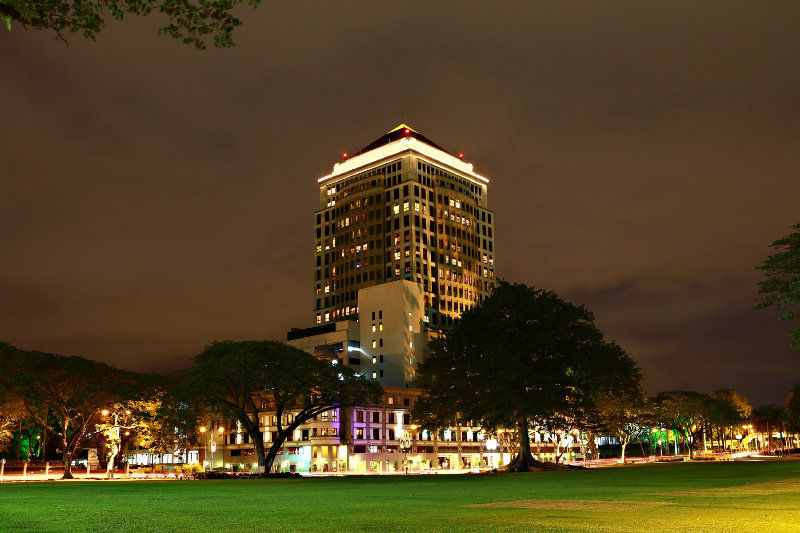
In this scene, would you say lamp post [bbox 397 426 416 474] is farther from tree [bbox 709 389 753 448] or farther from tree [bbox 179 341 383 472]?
tree [bbox 709 389 753 448]

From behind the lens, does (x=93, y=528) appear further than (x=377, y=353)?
No

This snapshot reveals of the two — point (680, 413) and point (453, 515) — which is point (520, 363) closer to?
point (453, 515)

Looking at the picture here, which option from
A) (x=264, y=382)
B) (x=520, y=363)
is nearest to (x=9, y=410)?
(x=264, y=382)

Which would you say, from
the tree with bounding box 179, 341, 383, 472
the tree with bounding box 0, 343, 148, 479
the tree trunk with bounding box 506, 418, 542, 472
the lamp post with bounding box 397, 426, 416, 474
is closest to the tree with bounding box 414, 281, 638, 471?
the tree trunk with bounding box 506, 418, 542, 472

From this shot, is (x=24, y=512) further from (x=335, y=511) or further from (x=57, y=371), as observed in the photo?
(x=57, y=371)

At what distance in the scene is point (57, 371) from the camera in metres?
83.1

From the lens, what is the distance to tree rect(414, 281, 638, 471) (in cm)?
7494

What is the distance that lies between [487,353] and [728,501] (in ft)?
180

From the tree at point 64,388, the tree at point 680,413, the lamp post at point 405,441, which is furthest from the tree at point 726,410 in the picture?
the tree at point 64,388

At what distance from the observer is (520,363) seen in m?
74.8

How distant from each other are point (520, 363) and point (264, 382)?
29817 millimetres

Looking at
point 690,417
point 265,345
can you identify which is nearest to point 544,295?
point 265,345

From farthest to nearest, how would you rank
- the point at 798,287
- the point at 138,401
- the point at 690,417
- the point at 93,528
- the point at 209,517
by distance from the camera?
the point at 690,417 → the point at 138,401 → the point at 798,287 → the point at 209,517 → the point at 93,528

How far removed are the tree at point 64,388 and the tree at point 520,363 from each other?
37574 millimetres
